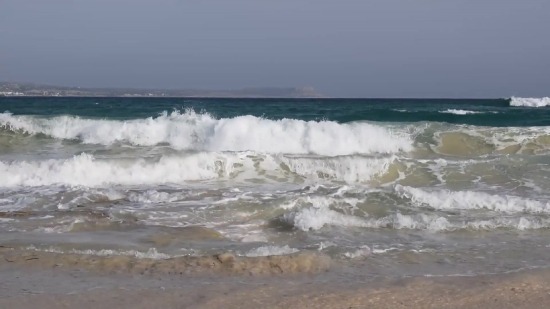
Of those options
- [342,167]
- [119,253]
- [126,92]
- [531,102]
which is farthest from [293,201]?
[126,92]

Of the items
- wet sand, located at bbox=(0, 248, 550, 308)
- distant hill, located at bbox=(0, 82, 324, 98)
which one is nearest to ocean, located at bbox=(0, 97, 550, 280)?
wet sand, located at bbox=(0, 248, 550, 308)

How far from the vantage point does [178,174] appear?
12.2 metres

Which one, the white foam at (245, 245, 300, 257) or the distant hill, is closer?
the white foam at (245, 245, 300, 257)

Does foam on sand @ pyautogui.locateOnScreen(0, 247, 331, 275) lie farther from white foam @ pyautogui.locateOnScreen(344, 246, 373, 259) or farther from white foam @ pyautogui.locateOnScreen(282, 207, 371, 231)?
white foam @ pyautogui.locateOnScreen(282, 207, 371, 231)

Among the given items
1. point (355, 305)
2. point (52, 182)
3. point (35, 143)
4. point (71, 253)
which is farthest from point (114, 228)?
point (35, 143)

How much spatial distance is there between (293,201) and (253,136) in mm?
8784

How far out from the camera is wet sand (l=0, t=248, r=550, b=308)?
4723mm

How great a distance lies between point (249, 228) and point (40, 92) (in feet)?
207

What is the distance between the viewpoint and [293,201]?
349 inches

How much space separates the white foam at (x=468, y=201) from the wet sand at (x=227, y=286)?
11.8 feet

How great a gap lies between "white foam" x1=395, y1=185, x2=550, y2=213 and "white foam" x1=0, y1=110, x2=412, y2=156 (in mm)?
7310

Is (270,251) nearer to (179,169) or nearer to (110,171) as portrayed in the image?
(179,169)

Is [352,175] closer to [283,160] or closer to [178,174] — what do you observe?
[283,160]

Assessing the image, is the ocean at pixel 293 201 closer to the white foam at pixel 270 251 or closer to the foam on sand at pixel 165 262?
the white foam at pixel 270 251
